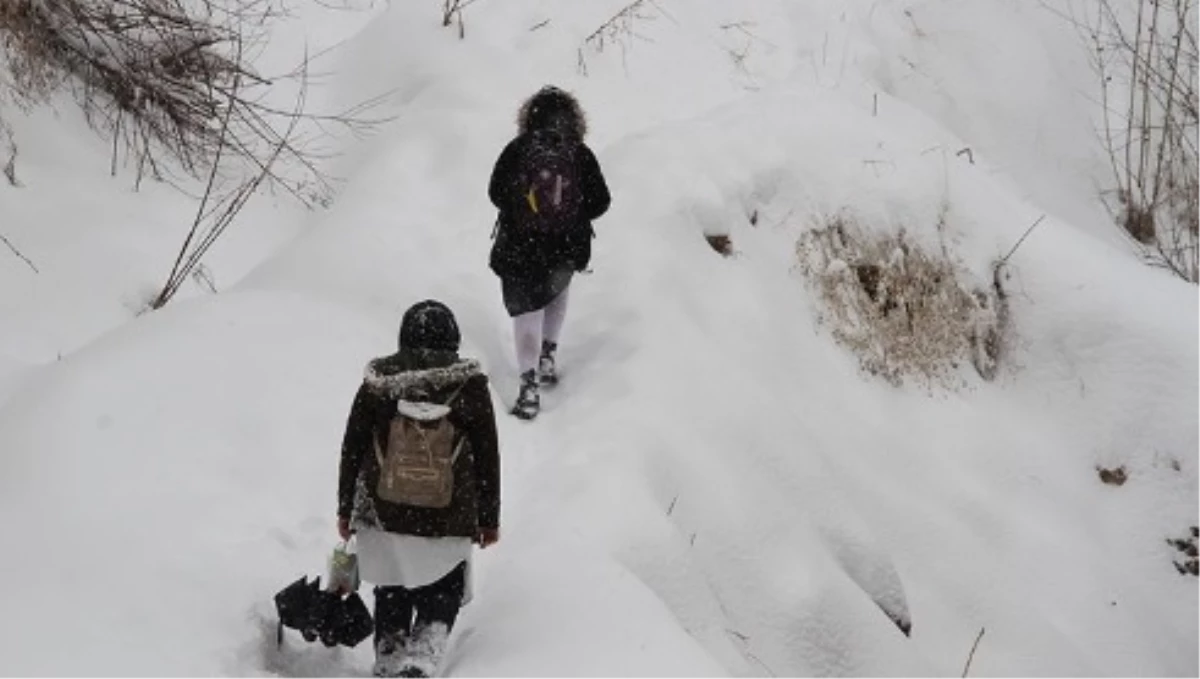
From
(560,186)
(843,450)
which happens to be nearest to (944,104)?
(843,450)

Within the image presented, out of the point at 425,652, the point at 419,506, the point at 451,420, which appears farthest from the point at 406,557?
the point at 451,420

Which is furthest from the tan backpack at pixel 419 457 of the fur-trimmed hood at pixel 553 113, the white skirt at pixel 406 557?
the fur-trimmed hood at pixel 553 113

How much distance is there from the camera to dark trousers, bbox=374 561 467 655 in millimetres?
3330

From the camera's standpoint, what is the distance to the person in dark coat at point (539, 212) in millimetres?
4906

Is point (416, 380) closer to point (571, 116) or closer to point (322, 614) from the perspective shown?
point (322, 614)

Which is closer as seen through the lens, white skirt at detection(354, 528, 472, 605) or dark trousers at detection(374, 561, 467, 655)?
white skirt at detection(354, 528, 472, 605)

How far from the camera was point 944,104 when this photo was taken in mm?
9539

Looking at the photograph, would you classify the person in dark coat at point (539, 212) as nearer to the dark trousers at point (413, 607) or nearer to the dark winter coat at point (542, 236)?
the dark winter coat at point (542, 236)

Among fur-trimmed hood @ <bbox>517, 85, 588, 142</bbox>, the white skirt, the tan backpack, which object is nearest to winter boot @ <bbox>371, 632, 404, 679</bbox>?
the white skirt

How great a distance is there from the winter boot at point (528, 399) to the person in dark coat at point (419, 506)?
185cm

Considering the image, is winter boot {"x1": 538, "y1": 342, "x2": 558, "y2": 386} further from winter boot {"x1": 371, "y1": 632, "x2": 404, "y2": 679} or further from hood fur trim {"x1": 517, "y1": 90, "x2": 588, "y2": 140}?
winter boot {"x1": 371, "y1": 632, "x2": 404, "y2": 679}

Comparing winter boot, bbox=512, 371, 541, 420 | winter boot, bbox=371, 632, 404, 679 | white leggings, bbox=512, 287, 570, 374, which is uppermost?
winter boot, bbox=371, 632, 404, 679

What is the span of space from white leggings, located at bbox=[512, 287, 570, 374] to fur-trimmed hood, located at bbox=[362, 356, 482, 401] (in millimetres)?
2009

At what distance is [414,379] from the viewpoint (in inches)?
123
